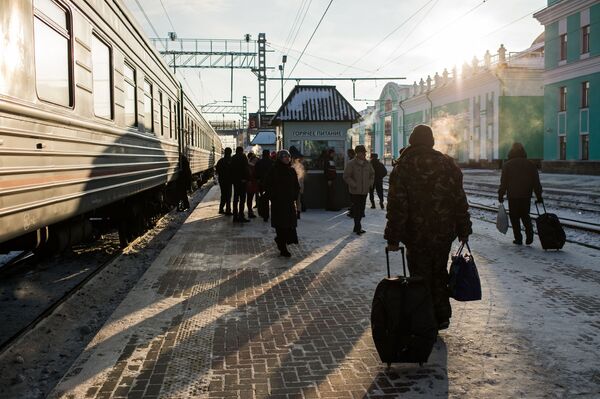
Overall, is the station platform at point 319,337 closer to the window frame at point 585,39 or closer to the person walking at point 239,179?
the person walking at point 239,179

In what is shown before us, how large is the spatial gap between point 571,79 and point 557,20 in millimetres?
3875

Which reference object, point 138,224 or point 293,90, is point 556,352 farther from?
point 293,90

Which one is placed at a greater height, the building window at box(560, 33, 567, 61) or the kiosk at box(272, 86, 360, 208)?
the building window at box(560, 33, 567, 61)

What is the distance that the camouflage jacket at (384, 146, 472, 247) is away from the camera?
4.51 metres

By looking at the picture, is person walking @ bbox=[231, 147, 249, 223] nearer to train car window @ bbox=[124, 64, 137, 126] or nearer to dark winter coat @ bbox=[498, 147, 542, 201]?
train car window @ bbox=[124, 64, 137, 126]

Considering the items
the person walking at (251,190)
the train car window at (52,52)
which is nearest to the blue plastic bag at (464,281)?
the train car window at (52,52)

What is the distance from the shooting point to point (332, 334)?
15.8 ft

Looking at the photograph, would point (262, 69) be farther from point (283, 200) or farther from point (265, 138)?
point (283, 200)

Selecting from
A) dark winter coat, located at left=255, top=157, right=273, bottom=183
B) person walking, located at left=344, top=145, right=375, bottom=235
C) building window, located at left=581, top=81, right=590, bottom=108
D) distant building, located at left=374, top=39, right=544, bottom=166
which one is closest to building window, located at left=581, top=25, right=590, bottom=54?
building window, located at left=581, top=81, right=590, bottom=108

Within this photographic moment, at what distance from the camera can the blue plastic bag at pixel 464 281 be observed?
4.42 m

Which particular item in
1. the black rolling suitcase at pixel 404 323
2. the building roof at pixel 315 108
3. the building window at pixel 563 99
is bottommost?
the black rolling suitcase at pixel 404 323

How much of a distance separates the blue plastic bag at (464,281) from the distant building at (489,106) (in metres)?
34.8

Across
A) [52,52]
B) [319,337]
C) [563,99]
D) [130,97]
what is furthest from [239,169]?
[563,99]

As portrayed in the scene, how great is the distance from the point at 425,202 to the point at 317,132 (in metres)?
11.0
